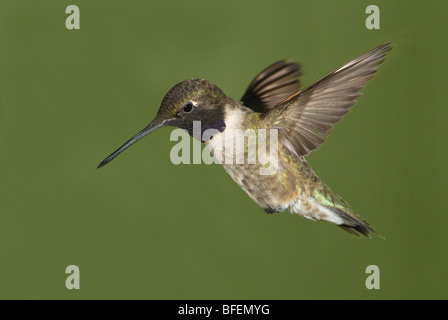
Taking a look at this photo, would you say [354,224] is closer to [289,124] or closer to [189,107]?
[289,124]

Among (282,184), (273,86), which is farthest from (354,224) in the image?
(273,86)

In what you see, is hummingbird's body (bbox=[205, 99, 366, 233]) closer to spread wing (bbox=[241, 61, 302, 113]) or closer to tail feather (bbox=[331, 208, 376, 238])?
tail feather (bbox=[331, 208, 376, 238])

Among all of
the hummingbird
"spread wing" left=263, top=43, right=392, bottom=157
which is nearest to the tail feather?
the hummingbird

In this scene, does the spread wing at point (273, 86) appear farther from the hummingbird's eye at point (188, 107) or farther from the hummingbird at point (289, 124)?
the hummingbird's eye at point (188, 107)

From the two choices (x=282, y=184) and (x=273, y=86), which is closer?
(x=282, y=184)

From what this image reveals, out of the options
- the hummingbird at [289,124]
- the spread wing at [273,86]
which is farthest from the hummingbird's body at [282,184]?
the spread wing at [273,86]

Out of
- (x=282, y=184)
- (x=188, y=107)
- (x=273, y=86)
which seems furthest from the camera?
(x=273, y=86)

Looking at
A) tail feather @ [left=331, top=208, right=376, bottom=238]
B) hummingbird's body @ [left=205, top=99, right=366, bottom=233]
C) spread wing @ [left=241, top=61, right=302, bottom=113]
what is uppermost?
spread wing @ [left=241, top=61, right=302, bottom=113]
